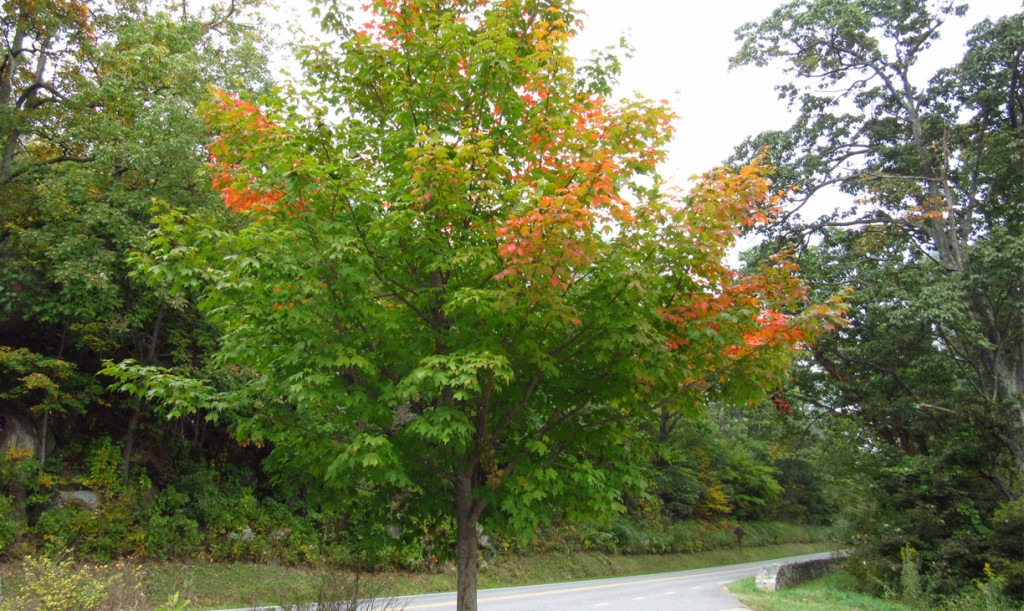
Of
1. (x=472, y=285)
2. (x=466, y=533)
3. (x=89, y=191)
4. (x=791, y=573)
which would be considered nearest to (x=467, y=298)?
(x=472, y=285)

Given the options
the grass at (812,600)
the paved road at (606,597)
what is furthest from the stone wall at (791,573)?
the paved road at (606,597)

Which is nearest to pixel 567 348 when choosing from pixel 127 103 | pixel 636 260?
pixel 636 260

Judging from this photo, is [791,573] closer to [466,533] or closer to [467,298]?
[466,533]

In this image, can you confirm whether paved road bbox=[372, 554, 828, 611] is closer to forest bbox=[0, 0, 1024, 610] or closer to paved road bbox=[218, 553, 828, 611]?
paved road bbox=[218, 553, 828, 611]

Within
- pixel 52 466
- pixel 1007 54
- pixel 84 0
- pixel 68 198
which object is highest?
pixel 84 0

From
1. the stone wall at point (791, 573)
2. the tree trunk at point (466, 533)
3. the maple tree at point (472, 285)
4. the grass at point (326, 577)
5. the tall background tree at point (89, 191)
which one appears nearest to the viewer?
the maple tree at point (472, 285)

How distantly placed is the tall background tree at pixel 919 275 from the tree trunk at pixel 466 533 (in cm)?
1144

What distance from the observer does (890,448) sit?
56.3 feet

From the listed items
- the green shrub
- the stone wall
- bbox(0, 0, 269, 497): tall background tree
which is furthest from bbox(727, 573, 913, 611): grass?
bbox(0, 0, 269, 497): tall background tree

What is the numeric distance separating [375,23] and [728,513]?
35.1m

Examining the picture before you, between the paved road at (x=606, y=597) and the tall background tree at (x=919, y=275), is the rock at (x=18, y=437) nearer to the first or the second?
the paved road at (x=606, y=597)

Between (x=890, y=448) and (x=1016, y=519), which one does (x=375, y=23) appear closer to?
(x=1016, y=519)

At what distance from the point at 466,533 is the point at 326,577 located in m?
2.04

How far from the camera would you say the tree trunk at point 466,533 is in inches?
219
